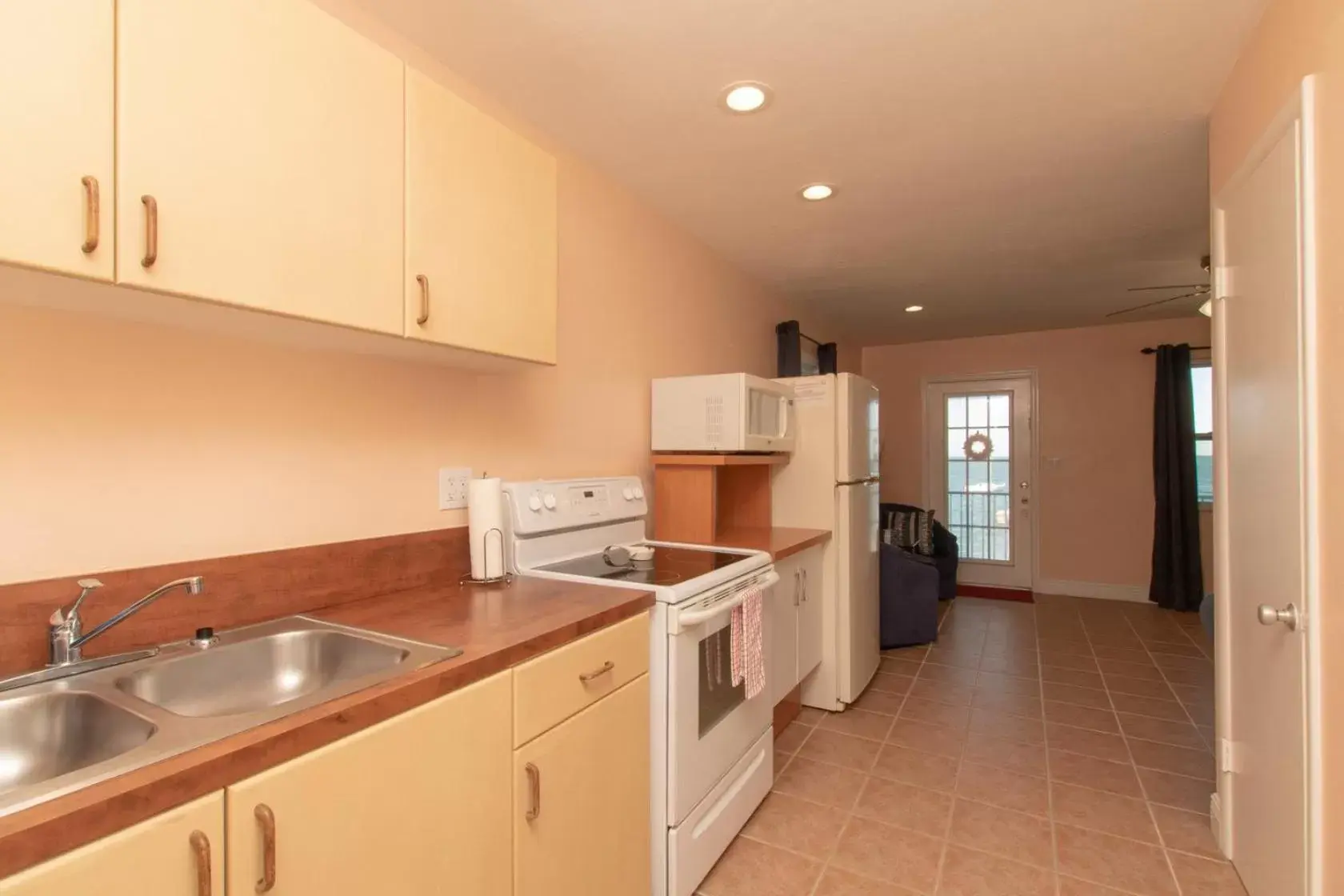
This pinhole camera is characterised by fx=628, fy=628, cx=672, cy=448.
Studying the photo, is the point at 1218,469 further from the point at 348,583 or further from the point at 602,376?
the point at 348,583

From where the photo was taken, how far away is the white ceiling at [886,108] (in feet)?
5.28

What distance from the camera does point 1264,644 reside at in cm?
164

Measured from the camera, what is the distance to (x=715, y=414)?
103 inches

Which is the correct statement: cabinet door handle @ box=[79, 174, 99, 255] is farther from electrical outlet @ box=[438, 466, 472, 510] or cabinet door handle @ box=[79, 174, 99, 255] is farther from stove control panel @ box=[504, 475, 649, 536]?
stove control panel @ box=[504, 475, 649, 536]

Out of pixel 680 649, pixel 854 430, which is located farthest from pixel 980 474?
pixel 680 649

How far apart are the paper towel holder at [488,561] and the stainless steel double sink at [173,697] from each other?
1.56ft

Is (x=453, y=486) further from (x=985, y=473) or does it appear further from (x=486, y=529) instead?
(x=985, y=473)

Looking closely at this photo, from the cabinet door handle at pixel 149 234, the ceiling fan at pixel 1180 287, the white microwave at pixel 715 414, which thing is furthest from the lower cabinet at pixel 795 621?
the ceiling fan at pixel 1180 287

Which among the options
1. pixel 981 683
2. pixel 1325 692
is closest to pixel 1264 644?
pixel 1325 692

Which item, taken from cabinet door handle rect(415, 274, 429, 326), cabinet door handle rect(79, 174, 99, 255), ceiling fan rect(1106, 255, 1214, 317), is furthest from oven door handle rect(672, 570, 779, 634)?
ceiling fan rect(1106, 255, 1214, 317)

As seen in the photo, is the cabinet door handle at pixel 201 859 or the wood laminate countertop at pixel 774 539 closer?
the cabinet door handle at pixel 201 859

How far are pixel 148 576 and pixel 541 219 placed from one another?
3.99 feet

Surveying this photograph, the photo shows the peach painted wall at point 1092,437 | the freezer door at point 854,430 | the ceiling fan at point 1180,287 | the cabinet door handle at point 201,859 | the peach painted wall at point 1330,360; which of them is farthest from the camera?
the peach painted wall at point 1092,437

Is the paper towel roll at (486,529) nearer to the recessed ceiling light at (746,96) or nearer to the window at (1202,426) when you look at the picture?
the recessed ceiling light at (746,96)
